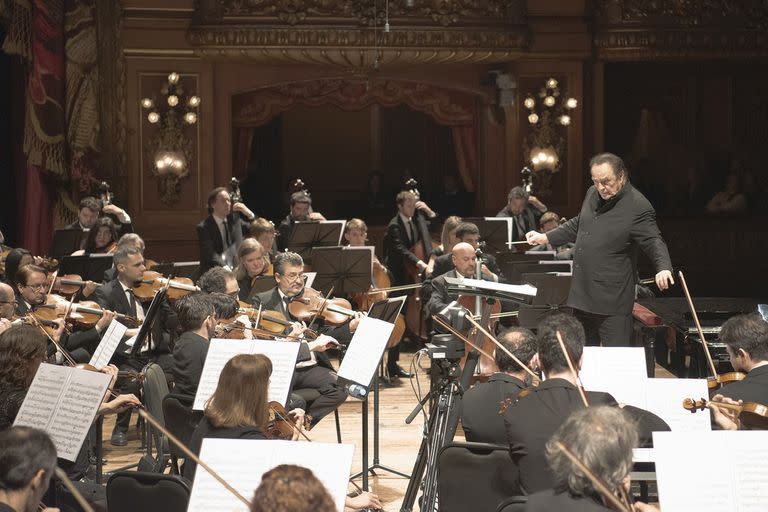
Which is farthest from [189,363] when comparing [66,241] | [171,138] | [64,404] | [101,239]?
[171,138]

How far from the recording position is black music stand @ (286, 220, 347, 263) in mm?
9234

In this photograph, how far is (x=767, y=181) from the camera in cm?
1333

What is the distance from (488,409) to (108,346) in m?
2.19

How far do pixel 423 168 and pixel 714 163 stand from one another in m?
4.09

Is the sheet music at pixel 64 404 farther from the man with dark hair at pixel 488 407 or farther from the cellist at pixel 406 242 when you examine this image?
the cellist at pixel 406 242

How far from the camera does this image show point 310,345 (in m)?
6.22

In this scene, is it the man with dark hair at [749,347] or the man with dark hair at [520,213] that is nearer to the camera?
the man with dark hair at [749,347]

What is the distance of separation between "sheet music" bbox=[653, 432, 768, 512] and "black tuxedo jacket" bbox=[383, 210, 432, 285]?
660 centimetres

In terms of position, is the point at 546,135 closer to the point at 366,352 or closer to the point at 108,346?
the point at 366,352

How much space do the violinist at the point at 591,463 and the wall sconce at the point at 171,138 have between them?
31.2ft

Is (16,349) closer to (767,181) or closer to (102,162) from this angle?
(102,162)

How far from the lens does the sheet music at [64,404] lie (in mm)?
4254

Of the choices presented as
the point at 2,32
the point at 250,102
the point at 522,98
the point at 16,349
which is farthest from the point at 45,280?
the point at 522,98

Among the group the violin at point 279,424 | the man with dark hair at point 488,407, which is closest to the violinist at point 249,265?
the violin at point 279,424
